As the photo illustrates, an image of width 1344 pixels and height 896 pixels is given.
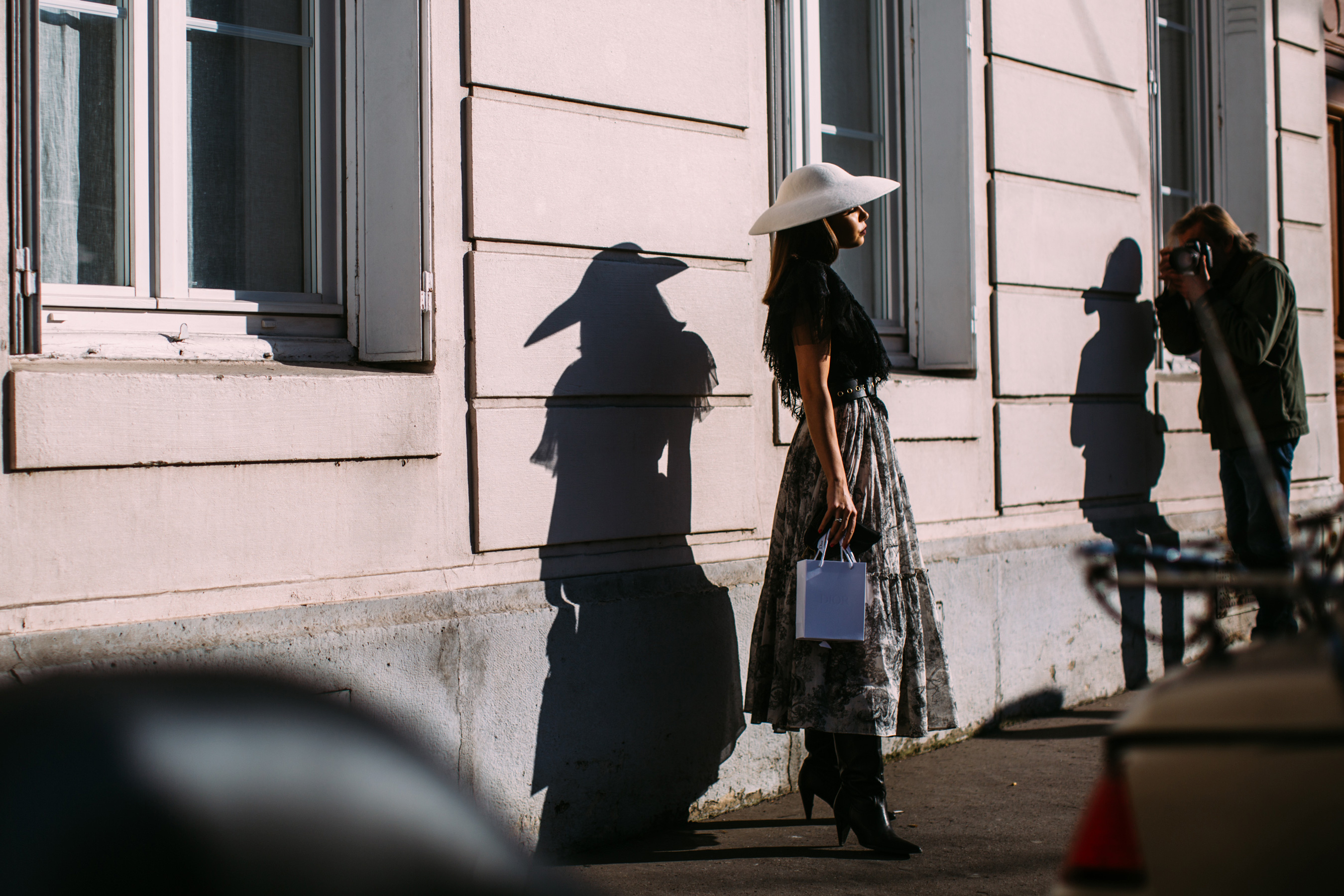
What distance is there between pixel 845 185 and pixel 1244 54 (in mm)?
4408

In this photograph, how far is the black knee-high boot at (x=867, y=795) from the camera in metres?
3.56

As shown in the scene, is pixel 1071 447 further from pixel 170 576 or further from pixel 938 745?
pixel 170 576

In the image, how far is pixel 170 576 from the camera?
3.00 m

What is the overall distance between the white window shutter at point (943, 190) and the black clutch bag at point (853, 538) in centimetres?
178

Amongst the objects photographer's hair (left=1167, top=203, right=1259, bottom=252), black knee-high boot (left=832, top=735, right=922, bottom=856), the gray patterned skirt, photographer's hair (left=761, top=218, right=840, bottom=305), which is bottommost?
black knee-high boot (left=832, top=735, right=922, bottom=856)

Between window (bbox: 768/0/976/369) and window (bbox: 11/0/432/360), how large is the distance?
2.11 meters

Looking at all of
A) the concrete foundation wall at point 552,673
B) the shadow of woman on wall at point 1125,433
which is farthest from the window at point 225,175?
the shadow of woman on wall at point 1125,433

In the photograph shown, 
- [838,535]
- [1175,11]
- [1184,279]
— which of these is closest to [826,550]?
[838,535]

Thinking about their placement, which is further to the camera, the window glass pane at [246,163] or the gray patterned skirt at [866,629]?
the gray patterned skirt at [866,629]

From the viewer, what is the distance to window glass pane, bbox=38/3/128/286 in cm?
319

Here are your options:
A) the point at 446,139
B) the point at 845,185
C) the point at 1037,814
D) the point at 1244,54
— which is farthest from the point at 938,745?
the point at 1244,54

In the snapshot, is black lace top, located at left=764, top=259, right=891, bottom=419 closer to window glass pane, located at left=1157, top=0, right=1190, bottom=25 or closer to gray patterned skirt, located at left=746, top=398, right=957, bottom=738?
gray patterned skirt, located at left=746, top=398, right=957, bottom=738

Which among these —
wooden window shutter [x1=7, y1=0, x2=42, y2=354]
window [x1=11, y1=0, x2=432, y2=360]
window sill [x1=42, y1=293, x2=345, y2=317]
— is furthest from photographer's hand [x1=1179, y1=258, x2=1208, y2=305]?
wooden window shutter [x1=7, y1=0, x2=42, y2=354]

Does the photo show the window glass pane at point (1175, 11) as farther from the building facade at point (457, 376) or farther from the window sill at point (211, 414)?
the window sill at point (211, 414)
